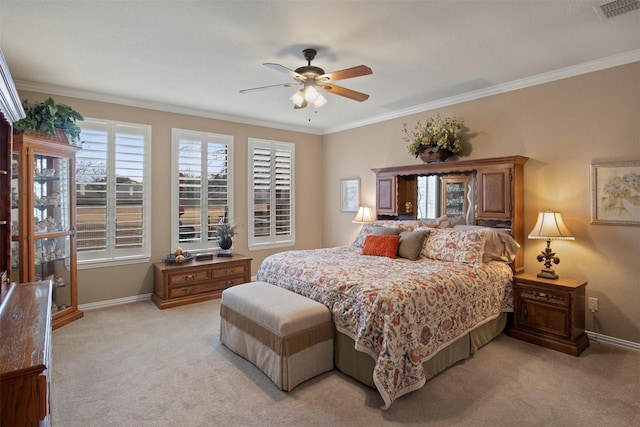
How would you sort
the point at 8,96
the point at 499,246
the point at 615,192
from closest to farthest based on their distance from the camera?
the point at 8,96
the point at 615,192
the point at 499,246

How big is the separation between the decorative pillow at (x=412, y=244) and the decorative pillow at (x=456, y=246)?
10 cm

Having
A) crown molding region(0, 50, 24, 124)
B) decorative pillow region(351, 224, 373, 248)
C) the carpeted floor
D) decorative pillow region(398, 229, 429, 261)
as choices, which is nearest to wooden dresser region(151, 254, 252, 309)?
the carpeted floor

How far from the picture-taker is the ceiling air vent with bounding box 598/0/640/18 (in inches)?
94.6

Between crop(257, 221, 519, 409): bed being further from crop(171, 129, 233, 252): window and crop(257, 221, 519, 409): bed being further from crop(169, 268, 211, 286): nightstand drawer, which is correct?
crop(171, 129, 233, 252): window

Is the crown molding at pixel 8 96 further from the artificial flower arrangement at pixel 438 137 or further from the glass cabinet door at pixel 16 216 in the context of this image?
the artificial flower arrangement at pixel 438 137

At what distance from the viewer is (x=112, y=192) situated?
4.54 m

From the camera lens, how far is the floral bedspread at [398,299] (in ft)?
7.88

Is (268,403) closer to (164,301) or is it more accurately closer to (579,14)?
(164,301)

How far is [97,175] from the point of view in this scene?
442 cm

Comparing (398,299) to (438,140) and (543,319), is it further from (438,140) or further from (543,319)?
(438,140)

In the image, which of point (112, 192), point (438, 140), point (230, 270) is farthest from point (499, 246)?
point (112, 192)

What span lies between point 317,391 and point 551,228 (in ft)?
8.99

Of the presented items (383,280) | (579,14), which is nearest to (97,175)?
(383,280)

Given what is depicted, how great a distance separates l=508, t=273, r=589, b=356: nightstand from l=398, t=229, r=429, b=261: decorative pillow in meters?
0.99
